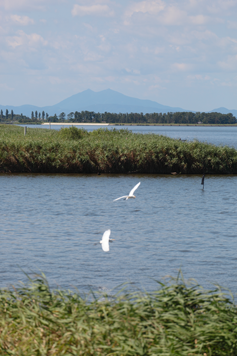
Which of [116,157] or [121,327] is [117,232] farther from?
[116,157]

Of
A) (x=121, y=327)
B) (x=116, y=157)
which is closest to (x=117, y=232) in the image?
(x=121, y=327)

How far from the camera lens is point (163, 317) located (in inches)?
283

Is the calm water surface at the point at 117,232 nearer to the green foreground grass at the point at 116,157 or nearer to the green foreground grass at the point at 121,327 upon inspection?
the green foreground grass at the point at 121,327

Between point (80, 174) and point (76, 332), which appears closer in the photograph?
point (76, 332)

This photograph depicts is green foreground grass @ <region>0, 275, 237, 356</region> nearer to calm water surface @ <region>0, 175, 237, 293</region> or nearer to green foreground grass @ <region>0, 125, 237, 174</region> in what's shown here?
calm water surface @ <region>0, 175, 237, 293</region>

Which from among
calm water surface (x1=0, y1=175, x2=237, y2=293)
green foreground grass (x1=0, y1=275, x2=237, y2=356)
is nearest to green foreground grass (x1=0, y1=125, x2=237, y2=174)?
calm water surface (x1=0, y1=175, x2=237, y2=293)

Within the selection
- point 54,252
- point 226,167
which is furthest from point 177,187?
point 54,252

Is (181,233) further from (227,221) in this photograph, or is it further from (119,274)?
(119,274)

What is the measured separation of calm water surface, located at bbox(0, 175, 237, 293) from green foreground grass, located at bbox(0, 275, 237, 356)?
55.7 inches

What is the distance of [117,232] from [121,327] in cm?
1245

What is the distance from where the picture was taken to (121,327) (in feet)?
22.6

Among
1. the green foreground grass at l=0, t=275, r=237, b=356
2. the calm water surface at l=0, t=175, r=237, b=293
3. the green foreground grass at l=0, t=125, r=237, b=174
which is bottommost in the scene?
the calm water surface at l=0, t=175, r=237, b=293

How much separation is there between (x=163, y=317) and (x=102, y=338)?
1095 mm

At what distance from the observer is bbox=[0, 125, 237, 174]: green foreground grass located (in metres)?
39.9
